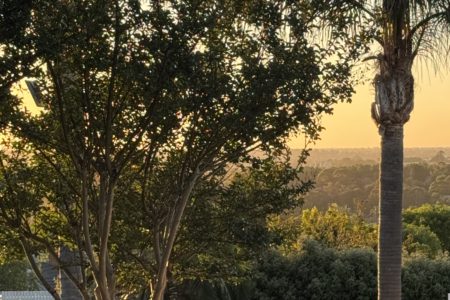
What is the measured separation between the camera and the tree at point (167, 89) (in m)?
7.65

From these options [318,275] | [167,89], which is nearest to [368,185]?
[318,275]

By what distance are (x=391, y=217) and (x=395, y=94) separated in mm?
1890

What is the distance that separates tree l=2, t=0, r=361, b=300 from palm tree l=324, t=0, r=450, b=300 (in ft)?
10.1

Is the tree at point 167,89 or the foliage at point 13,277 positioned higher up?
the tree at point 167,89

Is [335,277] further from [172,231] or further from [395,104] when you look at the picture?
[172,231]

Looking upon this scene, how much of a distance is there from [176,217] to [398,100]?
502 centimetres

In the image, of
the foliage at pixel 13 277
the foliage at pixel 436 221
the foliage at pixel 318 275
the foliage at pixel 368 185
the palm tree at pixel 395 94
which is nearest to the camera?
the palm tree at pixel 395 94

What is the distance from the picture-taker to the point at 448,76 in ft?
45.0

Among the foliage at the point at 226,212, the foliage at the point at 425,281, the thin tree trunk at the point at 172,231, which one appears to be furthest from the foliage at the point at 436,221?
the thin tree trunk at the point at 172,231

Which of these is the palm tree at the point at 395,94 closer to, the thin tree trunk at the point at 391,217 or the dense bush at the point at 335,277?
the thin tree trunk at the point at 391,217

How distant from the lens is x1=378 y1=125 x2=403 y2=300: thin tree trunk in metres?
12.6

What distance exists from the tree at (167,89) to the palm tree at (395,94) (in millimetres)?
3064

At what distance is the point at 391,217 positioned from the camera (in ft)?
41.1

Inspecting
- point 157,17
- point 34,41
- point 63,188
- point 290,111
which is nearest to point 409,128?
point 290,111
